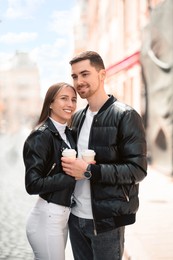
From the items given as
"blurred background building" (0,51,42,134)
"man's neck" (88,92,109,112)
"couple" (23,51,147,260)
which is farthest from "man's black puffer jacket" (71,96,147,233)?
"blurred background building" (0,51,42,134)


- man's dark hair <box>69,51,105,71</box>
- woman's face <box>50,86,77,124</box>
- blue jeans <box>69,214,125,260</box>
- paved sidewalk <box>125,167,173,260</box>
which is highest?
man's dark hair <box>69,51,105,71</box>

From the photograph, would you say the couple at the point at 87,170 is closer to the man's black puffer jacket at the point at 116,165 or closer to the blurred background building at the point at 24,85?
the man's black puffer jacket at the point at 116,165

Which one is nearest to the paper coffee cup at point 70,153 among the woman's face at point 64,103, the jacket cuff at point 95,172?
the jacket cuff at point 95,172

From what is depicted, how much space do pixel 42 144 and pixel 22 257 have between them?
269 cm

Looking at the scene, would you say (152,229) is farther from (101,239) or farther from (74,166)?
(74,166)

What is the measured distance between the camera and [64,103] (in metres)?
2.92

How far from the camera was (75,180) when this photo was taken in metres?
2.76

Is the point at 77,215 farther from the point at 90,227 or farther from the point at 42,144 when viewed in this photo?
the point at 42,144

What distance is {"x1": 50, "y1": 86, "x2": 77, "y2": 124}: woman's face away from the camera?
2.92 m

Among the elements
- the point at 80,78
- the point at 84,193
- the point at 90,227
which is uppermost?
the point at 80,78

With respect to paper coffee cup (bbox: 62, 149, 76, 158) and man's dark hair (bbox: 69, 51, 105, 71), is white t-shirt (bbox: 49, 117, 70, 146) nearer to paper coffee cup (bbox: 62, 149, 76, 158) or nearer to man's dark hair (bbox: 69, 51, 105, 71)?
paper coffee cup (bbox: 62, 149, 76, 158)

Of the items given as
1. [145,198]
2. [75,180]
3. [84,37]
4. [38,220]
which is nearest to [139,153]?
[75,180]

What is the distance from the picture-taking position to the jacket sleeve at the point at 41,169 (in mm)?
2719

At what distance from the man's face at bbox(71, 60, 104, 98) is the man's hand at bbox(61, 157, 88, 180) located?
51 cm
